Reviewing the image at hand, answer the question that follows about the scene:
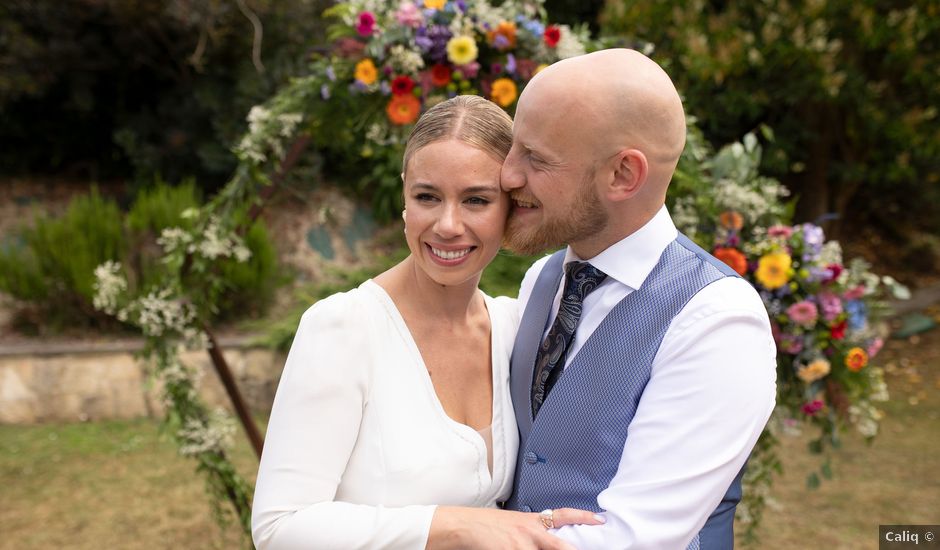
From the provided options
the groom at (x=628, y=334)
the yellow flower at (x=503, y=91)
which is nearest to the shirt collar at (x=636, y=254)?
the groom at (x=628, y=334)

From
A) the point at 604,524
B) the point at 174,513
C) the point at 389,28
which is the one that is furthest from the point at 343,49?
the point at 174,513

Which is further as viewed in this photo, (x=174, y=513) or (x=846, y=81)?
(x=846, y=81)

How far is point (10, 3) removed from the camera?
7.84 meters

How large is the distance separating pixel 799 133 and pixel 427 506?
26.4 ft

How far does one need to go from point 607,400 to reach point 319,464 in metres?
0.62

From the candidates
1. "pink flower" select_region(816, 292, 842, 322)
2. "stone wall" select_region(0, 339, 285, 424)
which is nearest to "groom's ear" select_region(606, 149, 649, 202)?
"pink flower" select_region(816, 292, 842, 322)

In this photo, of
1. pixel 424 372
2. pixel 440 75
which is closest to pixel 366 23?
pixel 440 75

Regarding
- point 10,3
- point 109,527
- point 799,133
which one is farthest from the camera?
point 799,133

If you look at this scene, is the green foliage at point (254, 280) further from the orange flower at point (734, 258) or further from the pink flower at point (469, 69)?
the orange flower at point (734, 258)

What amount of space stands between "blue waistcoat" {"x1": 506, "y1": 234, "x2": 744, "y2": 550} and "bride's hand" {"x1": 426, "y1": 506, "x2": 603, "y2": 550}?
8cm

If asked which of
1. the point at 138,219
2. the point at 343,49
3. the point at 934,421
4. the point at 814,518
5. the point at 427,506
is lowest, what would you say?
the point at 934,421

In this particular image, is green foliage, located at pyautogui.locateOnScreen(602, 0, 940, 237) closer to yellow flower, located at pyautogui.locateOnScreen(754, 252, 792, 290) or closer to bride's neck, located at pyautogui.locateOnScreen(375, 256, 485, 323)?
yellow flower, located at pyautogui.locateOnScreen(754, 252, 792, 290)

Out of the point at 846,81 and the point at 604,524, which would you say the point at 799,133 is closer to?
the point at 846,81

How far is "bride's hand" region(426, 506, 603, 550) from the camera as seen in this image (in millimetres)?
1634
